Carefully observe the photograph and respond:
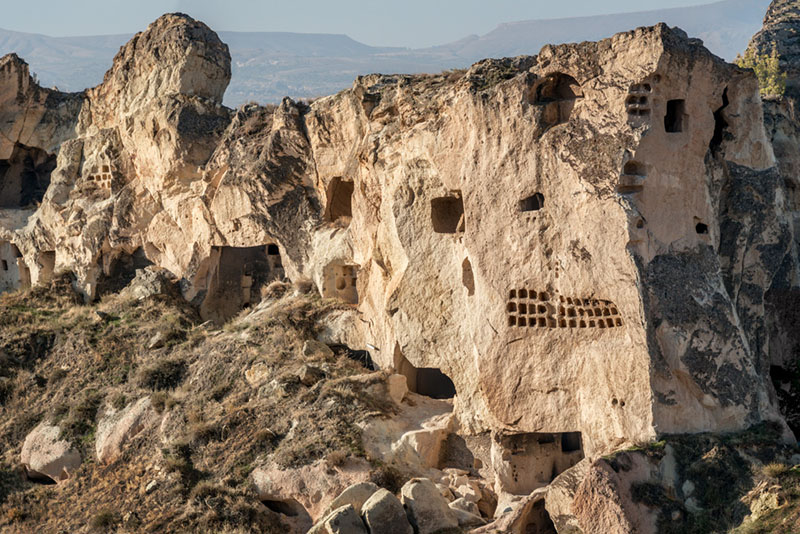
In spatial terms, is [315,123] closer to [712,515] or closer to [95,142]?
[95,142]

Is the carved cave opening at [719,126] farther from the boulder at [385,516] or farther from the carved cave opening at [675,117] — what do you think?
the boulder at [385,516]

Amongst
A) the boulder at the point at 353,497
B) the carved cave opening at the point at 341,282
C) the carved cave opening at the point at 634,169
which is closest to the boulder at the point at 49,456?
the carved cave opening at the point at 341,282

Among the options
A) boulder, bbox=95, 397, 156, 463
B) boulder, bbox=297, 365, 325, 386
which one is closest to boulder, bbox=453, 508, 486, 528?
boulder, bbox=297, 365, 325, 386

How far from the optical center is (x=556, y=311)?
758 inches

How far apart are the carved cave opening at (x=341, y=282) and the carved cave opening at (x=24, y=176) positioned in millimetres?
11929

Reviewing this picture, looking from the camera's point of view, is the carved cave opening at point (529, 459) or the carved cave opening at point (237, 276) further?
the carved cave opening at point (237, 276)

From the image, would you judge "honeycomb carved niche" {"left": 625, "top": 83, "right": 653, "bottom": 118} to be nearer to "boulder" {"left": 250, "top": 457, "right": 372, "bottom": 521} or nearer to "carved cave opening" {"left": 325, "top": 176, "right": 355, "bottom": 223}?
"boulder" {"left": 250, "top": 457, "right": 372, "bottom": 521}

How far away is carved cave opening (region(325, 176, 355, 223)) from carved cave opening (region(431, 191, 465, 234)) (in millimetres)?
3753

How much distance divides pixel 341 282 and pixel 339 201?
1994mm

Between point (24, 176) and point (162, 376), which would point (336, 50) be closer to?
point (24, 176)

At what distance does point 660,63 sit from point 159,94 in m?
14.6

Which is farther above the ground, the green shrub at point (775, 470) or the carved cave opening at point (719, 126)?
the carved cave opening at point (719, 126)

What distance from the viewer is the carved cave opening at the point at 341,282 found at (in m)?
24.7

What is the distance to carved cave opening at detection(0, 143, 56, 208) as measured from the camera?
32156 mm
